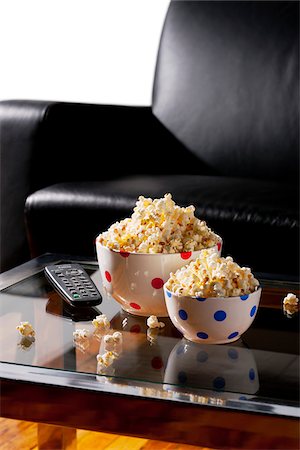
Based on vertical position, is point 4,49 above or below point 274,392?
above

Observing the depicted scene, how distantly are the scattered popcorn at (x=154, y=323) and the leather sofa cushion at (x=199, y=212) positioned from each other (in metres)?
0.77

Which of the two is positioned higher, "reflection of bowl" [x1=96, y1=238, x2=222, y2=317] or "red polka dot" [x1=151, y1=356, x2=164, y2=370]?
"reflection of bowl" [x1=96, y1=238, x2=222, y2=317]

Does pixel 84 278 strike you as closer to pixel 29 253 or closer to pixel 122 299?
pixel 122 299

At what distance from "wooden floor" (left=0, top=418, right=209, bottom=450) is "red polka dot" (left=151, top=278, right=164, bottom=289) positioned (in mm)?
481

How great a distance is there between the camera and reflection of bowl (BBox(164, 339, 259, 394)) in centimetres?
97

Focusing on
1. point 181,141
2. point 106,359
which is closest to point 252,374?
point 106,359

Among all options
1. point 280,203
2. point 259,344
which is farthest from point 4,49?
point 259,344

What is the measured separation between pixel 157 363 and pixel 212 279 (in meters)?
0.13

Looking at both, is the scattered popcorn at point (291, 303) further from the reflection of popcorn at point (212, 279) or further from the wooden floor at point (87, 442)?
the wooden floor at point (87, 442)

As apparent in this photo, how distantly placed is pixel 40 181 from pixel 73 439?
1.02m

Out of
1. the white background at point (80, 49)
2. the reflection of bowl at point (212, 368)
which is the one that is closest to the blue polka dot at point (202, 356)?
the reflection of bowl at point (212, 368)

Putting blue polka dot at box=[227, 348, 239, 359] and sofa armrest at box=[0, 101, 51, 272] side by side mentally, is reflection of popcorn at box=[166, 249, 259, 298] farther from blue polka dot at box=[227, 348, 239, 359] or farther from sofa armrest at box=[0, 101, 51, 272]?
sofa armrest at box=[0, 101, 51, 272]

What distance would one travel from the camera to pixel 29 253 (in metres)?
2.25

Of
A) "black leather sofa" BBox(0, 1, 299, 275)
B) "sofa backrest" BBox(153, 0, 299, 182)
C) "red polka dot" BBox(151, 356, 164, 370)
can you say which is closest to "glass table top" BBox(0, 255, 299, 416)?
"red polka dot" BBox(151, 356, 164, 370)
